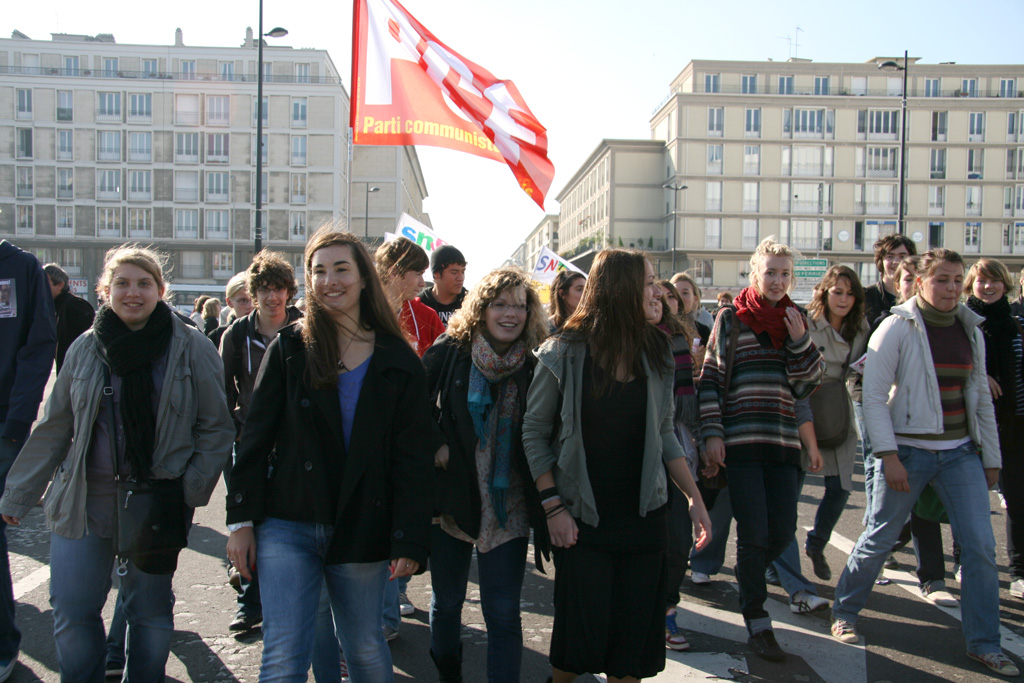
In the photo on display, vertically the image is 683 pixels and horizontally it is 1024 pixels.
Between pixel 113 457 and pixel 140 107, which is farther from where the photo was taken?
pixel 140 107

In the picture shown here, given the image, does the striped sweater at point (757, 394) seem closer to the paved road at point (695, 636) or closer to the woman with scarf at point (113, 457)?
the paved road at point (695, 636)

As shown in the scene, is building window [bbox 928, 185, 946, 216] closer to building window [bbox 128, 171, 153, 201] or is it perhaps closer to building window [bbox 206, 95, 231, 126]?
building window [bbox 206, 95, 231, 126]

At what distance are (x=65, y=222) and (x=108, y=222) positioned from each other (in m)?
3.13

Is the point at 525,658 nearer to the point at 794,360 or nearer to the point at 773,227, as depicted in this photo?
the point at 794,360

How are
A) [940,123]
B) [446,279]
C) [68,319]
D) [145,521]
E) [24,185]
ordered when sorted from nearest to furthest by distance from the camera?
[145,521]
[446,279]
[68,319]
[24,185]
[940,123]

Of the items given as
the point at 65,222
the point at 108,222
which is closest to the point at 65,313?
the point at 108,222

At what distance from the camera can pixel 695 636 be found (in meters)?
4.30

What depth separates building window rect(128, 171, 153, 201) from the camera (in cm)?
6025

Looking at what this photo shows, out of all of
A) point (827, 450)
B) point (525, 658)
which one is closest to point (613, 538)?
point (525, 658)

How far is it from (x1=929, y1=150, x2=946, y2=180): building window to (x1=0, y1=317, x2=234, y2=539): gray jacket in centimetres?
7272

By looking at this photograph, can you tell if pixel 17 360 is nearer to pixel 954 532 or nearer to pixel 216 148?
pixel 954 532

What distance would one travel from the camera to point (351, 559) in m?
2.60

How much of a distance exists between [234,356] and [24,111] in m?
68.6

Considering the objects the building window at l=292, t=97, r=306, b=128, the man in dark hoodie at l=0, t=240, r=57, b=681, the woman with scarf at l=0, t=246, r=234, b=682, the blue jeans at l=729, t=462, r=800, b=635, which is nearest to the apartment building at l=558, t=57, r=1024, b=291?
the building window at l=292, t=97, r=306, b=128
